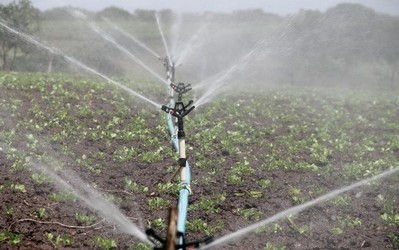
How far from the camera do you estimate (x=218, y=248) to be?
1096cm

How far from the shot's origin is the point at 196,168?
53.5 feet

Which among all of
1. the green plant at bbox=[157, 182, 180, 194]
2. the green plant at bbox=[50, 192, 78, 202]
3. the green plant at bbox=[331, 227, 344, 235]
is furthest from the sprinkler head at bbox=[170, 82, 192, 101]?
the green plant at bbox=[331, 227, 344, 235]

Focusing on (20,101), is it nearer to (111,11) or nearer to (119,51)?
(119,51)

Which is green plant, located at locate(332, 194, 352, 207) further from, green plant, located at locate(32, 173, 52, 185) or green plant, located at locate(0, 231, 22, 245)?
green plant, located at locate(0, 231, 22, 245)

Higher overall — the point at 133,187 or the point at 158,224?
the point at 133,187

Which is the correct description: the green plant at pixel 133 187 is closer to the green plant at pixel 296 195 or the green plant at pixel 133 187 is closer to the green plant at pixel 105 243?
the green plant at pixel 105 243

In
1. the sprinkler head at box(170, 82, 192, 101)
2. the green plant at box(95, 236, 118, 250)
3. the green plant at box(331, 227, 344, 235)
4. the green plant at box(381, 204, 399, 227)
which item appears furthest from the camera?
the sprinkler head at box(170, 82, 192, 101)

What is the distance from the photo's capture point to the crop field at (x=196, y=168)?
11.4m

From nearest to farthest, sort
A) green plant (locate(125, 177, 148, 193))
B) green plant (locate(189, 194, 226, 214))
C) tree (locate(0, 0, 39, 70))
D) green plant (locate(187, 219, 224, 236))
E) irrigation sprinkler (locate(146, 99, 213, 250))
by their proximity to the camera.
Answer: irrigation sprinkler (locate(146, 99, 213, 250)), green plant (locate(187, 219, 224, 236)), green plant (locate(189, 194, 226, 214)), green plant (locate(125, 177, 148, 193)), tree (locate(0, 0, 39, 70))

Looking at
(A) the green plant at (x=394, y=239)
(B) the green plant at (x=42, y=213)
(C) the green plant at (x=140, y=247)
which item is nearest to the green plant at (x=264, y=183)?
(A) the green plant at (x=394, y=239)

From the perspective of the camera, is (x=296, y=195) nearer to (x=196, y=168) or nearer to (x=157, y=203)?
(x=196, y=168)

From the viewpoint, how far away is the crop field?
11430mm

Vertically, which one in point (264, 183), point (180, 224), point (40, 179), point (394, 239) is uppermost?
point (180, 224)

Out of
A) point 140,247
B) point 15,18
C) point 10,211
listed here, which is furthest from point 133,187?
point 15,18
